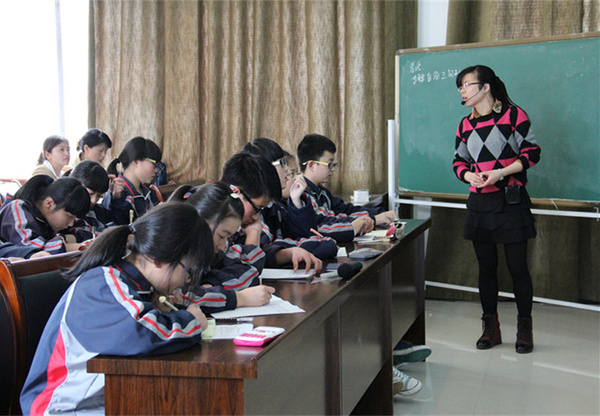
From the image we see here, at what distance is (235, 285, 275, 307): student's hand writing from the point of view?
159 cm

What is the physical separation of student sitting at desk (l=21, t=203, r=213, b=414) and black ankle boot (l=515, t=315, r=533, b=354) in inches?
92.2

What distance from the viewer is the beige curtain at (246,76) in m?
4.50

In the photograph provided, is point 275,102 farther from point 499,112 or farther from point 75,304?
point 75,304

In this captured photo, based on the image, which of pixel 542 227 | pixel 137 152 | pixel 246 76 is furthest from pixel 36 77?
pixel 542 227

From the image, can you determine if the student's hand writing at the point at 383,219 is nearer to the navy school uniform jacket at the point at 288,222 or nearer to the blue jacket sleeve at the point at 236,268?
the navy school uniform jacket at the point at 288,222

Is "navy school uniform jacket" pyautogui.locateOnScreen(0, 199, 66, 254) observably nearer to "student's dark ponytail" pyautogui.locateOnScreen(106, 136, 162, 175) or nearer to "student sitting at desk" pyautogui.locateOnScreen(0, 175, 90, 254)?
"student sitting at desk" pyautogui.locateOnScreen(0, 175, 90, 254)

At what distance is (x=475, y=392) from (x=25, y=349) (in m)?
1.92

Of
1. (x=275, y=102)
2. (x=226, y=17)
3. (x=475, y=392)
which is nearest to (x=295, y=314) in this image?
(x=475, y=392)

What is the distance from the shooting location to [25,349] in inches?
61.7

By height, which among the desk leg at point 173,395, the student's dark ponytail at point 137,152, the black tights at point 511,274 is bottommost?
the black tights at point 511,274

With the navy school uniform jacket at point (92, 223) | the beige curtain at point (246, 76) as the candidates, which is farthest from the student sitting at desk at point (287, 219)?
the beige curtain at point (246, 76)

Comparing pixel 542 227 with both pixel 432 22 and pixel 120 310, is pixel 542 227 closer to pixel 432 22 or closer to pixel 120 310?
pixel 432 22

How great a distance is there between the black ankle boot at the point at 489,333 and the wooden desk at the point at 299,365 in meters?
0.70

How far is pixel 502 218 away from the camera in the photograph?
321 centimetres
